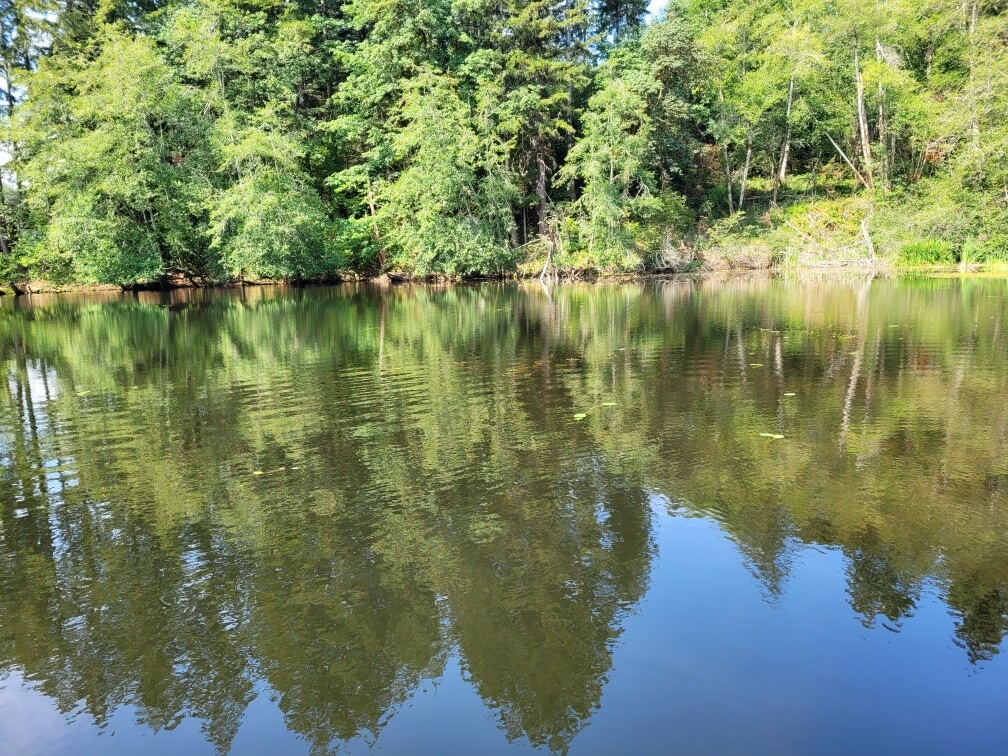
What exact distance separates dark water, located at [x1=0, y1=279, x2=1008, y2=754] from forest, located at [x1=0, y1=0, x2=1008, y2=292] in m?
27.5

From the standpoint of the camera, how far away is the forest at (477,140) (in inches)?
1420

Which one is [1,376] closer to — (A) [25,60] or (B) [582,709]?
(B) [582,709]

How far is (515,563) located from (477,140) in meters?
35.9

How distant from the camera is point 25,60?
144ft

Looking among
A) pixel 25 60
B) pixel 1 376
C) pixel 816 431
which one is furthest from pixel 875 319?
pixel 25 60

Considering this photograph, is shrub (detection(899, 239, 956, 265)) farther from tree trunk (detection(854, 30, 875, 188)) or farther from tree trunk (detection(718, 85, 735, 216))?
tree trunk (detection(718, 85, 735, 216))

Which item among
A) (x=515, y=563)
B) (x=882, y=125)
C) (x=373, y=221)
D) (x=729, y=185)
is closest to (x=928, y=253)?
(x=882, y=125)

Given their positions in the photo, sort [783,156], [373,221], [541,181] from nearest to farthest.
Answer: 1. [373,221]
2. [541,181]
3. [783,156]

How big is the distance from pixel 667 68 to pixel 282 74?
936 inches

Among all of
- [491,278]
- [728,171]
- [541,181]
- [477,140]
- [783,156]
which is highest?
[477,140]

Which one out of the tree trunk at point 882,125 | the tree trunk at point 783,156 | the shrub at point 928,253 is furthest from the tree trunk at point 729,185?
the shrub at point 928,253

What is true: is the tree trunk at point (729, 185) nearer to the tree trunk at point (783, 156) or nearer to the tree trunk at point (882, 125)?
the tree trunk at point (783, 156)

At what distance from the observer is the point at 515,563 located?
518cm

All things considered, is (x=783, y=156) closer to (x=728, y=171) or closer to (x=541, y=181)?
(x=728, y=171)
